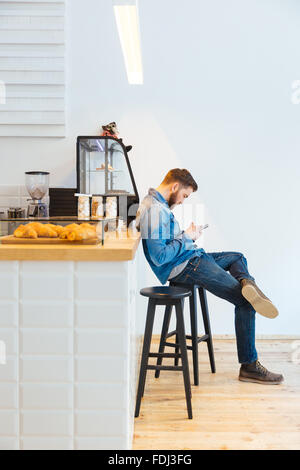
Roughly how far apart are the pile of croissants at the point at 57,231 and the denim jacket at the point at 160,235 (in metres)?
0.84

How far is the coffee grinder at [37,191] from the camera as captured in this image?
3.84 meters

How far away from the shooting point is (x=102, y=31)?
429 centimetres

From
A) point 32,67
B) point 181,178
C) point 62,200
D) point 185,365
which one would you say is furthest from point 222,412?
point 32,67

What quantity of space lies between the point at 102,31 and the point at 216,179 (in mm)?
1590

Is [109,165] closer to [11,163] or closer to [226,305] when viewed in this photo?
[11,163]

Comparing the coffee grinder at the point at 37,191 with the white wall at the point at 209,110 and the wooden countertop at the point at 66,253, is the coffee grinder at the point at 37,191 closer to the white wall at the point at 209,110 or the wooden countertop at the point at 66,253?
the white wall at the point at 209,110

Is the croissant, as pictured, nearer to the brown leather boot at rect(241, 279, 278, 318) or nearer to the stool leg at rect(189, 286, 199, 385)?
the stool leg at rect(189, 286, 199, 385)

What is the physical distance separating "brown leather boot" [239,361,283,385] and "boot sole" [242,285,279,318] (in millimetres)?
412

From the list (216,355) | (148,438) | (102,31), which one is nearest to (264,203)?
(216,355)

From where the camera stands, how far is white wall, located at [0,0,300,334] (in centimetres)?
428

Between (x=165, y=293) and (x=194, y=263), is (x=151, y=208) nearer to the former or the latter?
(x=194, y=263)

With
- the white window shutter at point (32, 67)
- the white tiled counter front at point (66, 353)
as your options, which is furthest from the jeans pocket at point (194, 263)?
the white window shutter at point (32, 67)

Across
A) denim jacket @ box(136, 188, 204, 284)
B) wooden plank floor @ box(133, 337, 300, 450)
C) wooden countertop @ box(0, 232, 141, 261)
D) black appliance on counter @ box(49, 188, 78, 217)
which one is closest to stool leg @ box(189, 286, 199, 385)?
wooden plank floor @ box(133, 337, 300, 450)
